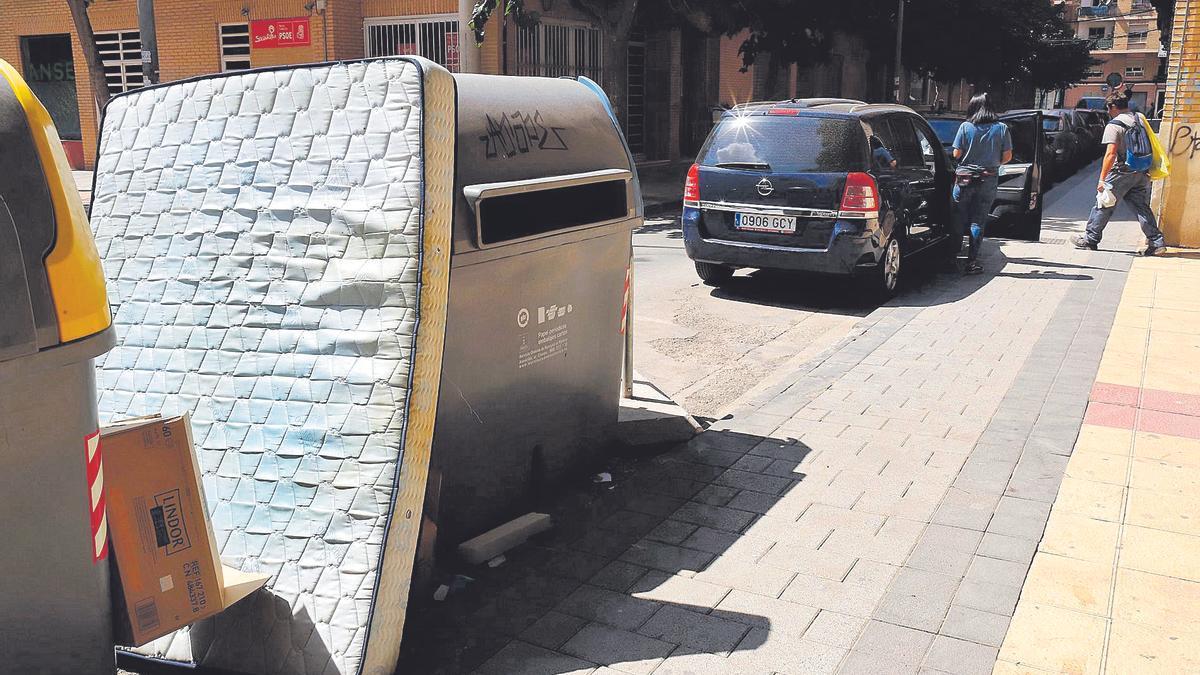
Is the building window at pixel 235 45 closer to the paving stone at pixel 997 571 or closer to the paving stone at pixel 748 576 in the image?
the paving stone at pixel 748 576

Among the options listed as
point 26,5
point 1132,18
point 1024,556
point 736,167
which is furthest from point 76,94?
point 1132,18

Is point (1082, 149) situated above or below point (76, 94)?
below

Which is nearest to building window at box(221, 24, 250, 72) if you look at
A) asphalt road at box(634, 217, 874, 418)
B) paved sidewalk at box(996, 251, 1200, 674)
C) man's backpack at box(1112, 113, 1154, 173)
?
asphalt road at box(634, 217, 874, 418)

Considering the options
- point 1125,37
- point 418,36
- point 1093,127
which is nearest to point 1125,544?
point 418,36

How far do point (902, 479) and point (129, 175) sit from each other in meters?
3.56

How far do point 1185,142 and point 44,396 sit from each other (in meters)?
12.4

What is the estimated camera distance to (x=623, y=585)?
12.6ft

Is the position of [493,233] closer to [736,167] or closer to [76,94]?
[736,167]

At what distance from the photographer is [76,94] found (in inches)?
1006

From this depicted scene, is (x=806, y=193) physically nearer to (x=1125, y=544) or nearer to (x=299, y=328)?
(x=1125, y=544)

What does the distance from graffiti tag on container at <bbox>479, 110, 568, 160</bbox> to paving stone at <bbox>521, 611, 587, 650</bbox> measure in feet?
5.49

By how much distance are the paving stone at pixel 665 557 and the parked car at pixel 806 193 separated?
513 centimetres

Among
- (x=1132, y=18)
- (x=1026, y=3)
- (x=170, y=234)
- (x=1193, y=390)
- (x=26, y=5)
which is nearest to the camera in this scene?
(x=170, y=234)

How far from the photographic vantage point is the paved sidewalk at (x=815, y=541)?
11.1 ft
